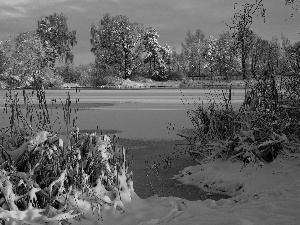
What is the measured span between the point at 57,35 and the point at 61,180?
53.9 meters

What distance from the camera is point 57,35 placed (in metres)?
55.4

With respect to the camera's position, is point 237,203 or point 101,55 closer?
point 237,203

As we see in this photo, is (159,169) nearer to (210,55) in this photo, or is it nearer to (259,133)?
(259,133)

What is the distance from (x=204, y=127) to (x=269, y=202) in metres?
4.01

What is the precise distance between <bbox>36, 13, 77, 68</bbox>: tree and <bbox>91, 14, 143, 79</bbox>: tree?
6.56 meters

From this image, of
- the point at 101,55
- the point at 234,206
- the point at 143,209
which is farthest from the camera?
the point at 101,55

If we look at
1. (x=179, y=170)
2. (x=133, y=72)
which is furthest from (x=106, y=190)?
(x=133, y=72)

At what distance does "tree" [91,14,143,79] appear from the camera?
163 feet

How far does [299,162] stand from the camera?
20.4 ft

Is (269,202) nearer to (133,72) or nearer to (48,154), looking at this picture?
Answer: (48,154)

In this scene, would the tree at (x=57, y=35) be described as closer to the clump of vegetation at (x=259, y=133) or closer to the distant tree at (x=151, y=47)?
the distant tree at (x=151, y=47)

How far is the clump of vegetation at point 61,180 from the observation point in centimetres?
378

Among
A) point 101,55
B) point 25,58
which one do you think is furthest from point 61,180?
point 101,55

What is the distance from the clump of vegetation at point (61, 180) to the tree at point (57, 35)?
5036cm
